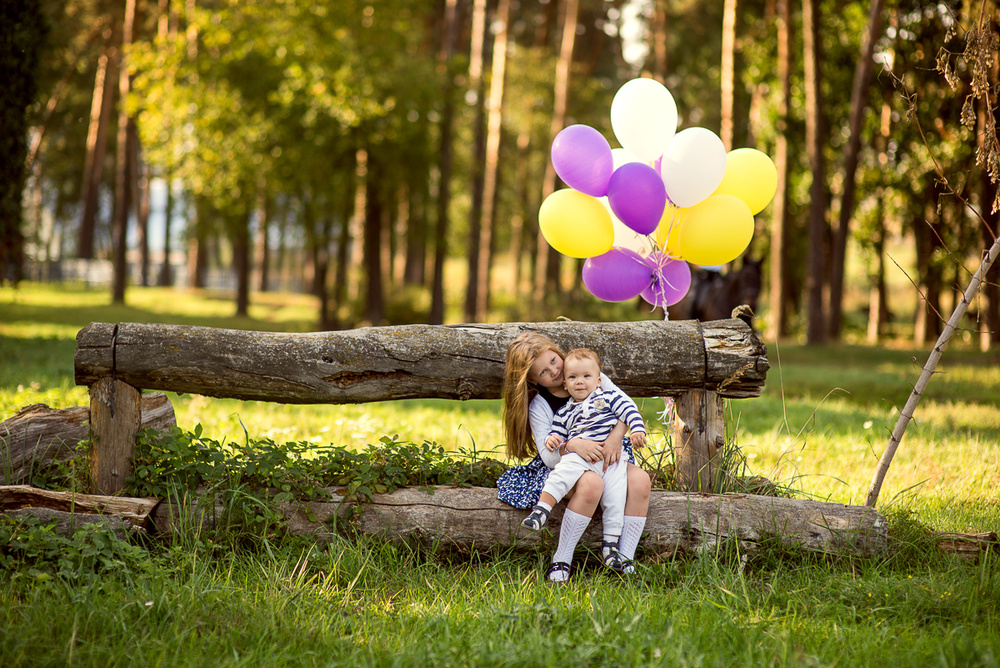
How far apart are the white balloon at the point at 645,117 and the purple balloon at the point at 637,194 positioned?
249mm

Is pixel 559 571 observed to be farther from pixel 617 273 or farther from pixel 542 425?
pixel 617 273

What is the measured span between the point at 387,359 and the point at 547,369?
2.83ft

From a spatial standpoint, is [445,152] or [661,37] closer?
[445,152]

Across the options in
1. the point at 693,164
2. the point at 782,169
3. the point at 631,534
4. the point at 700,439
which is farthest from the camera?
the point at 782,169

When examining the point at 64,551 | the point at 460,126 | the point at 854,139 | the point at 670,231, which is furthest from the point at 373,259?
the point at 64,551

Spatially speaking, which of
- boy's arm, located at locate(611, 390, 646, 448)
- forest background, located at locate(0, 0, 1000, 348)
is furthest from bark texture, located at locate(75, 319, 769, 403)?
forest background, located at locate(0, 0, 1000, 348)

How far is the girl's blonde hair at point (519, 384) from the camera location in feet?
12.6

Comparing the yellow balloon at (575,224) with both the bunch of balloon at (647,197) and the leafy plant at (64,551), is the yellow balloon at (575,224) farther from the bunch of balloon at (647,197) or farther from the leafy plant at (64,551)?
the leafy plant at (64,551)

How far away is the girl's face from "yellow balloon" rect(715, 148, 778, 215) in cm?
183

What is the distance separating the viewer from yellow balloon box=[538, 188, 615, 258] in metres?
4.63

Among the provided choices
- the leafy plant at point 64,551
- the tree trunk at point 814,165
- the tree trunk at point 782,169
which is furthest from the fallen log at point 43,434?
the tree trunk at point 814,165

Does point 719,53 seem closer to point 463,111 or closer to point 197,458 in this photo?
point 463,111

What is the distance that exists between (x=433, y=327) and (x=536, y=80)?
20609mm

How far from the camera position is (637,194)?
177 inches
